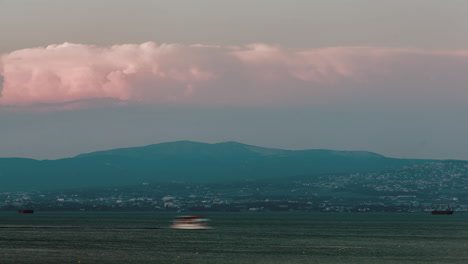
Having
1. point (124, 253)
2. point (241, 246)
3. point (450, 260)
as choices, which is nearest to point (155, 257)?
point (124, 253)

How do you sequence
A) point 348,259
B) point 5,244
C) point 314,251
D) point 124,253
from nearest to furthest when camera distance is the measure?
point 348,259 < point 124,253 < point 314,251 < point 5,244

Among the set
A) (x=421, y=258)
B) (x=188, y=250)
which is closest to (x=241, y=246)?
(x=188, y=250)

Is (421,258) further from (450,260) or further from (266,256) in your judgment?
(266,256)

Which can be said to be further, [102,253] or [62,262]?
[102,253]

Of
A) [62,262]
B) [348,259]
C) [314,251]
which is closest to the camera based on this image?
[62,262]

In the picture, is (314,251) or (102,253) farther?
(314,251)

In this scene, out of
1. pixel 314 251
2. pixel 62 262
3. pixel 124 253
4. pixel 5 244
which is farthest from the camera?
pixel 5 244

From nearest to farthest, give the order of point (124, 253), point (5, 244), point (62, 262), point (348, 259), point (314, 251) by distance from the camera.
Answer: point (62, 262), point (348, 259), point (124, 253), point (314, 251), point (5, 244)

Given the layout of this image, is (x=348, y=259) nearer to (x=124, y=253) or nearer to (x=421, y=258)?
(x=421, y=258)
